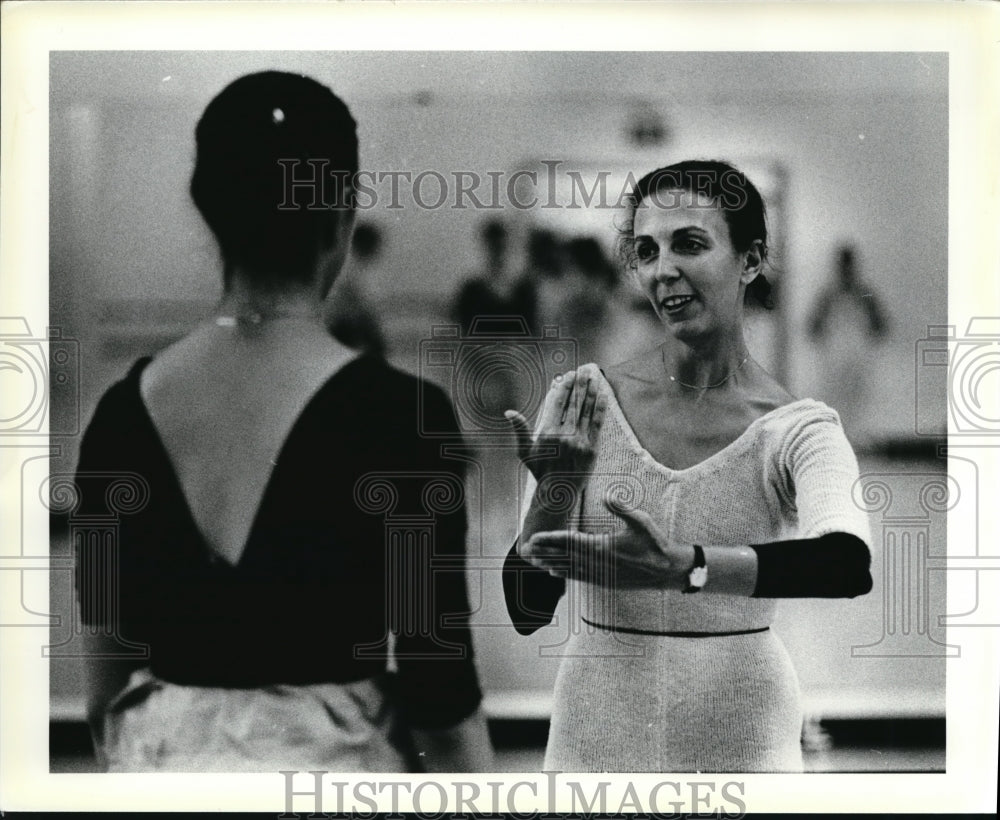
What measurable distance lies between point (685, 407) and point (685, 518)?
7.6 inches

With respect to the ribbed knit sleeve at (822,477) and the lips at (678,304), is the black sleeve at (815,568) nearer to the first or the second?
the ribbed knit sleeve at (822,477)

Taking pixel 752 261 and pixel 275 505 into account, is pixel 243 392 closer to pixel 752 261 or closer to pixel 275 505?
pixel 275 505

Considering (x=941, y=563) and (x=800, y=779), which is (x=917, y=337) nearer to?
(x=941, y=563)

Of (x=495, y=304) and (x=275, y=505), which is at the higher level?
(x=495, y=304)

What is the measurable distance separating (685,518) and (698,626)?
0.19 meters

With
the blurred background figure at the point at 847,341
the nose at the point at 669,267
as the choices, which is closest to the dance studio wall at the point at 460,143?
the blurred background figure at the point at 847,341

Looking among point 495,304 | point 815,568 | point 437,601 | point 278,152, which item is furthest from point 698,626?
point 278,152

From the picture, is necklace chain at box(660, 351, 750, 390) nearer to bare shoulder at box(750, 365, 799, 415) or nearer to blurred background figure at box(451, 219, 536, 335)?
bare shoulder at box(750, 365, 799, 415)

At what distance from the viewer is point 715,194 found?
2.13 meters

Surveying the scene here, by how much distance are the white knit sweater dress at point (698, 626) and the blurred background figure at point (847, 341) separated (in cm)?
3

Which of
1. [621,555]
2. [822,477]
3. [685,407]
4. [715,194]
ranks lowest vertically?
[621,555]

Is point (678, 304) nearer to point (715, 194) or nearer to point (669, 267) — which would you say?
point (669, 267)

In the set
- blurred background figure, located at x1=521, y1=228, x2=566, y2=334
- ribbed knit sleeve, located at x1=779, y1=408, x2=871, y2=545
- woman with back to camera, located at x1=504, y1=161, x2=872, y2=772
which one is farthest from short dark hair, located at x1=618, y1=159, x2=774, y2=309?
ribbed knit sleeve, located at x1=779, y1=408, x2=871, y2=545

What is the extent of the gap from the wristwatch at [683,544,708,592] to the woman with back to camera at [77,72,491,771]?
399mm
